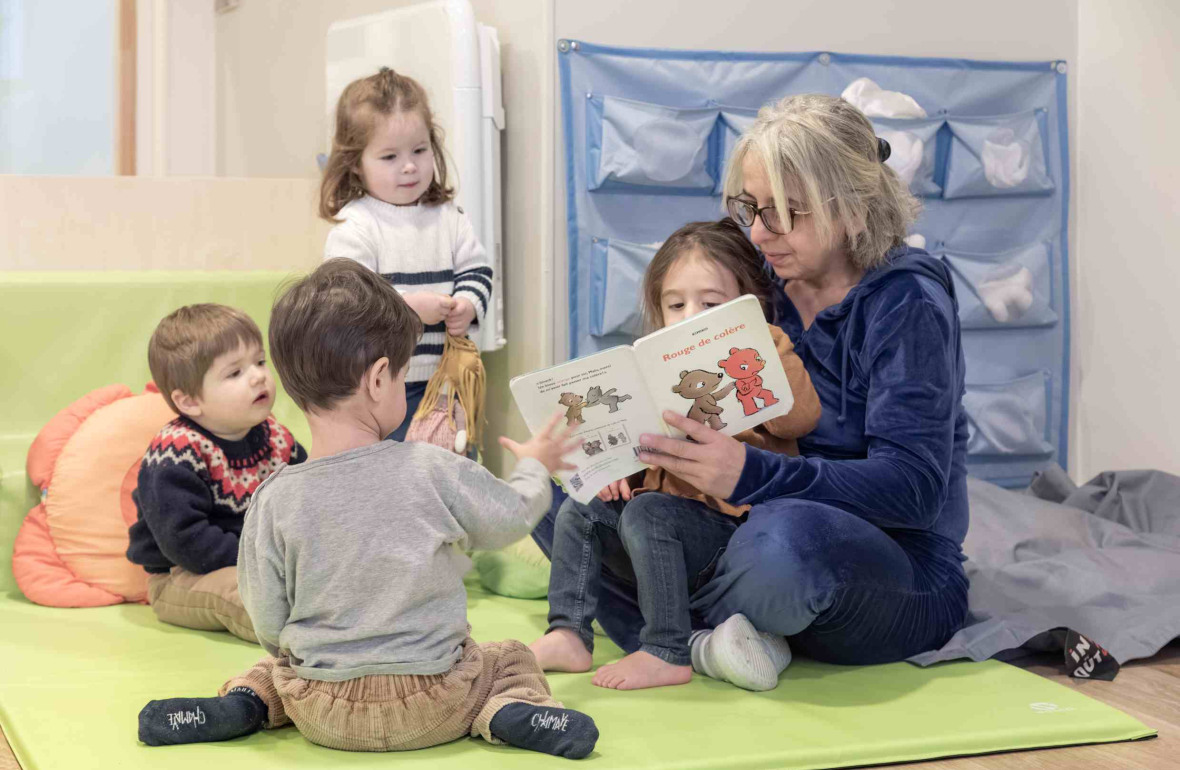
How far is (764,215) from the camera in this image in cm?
163

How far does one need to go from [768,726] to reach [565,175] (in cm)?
147

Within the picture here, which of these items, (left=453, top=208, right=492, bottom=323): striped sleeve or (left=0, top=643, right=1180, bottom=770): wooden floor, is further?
(left=453, top=208, right=492, bottom=323): striped sleeve

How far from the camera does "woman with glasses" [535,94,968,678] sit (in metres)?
1.50

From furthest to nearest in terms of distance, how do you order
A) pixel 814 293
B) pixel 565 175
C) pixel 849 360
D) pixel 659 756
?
1. pixel 565 175
2. pixel 814 293
3. pixel 849 360
4. pixel 659 756

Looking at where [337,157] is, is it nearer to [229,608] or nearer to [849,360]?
[229,608]

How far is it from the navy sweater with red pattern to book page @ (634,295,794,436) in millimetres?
762

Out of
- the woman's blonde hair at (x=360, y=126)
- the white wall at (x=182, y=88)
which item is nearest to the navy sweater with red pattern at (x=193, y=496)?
the woman's blonde hair at (x=360, y=126)

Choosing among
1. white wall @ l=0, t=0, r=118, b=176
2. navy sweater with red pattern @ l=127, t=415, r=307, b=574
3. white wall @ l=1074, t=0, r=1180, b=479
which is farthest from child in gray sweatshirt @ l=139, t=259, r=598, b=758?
white wall @ l=0, t=0, r=118, b=176

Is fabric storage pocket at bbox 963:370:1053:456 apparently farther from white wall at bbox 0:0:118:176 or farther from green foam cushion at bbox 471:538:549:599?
white wall at bbox 0:0:118:176

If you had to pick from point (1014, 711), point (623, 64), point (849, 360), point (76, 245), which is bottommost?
point (1014, 711)

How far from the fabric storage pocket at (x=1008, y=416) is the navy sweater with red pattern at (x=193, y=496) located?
63.5 inches

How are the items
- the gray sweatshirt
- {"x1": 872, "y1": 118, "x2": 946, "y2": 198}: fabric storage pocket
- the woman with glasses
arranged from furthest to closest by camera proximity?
{"x1": 872, "y1": 118, "x2": 946, "y2": 198}: fabric storage pocket < the woman with glasses < the gray sweatshirt

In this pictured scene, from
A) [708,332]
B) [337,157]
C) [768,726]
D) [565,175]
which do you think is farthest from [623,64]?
[768,726]

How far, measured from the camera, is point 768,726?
1394 millimetres
